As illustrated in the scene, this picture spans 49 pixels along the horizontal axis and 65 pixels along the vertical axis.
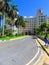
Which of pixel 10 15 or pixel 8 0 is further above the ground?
pixel 8 0

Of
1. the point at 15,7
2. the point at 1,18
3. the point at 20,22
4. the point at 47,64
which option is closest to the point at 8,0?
the point at 1,18

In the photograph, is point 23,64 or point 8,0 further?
point 8,0

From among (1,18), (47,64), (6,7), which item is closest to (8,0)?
(6,7)

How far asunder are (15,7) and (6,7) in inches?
513

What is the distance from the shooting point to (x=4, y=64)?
937 cm

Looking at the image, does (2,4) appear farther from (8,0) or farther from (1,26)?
(1,26)

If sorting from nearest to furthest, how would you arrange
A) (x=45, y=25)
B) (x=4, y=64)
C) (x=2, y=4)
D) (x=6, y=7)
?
(x=4, y=64)
(x=2, y=4)
(x=6, y=7)
(x=45, y=25)

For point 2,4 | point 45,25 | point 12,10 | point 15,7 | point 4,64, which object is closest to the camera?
point 4,64

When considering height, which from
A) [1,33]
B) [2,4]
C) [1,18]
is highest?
[2,4]

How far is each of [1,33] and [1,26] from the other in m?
3.27

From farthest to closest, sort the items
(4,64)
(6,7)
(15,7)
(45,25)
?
(45,25), (15,7), (6,7), (4,64)

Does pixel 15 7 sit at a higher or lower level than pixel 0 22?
higher

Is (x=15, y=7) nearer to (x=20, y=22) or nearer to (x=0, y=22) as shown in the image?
(x=0, y=22)

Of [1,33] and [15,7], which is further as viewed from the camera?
[15,7]
